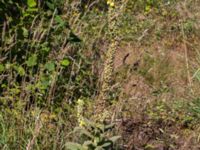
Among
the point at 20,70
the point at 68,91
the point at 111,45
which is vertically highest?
the point at 111,45

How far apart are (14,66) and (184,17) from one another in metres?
3.16

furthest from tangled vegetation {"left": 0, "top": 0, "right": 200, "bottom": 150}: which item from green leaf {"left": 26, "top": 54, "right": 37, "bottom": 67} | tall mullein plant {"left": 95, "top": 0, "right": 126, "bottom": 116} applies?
tall mullein plant {"left": 95, "top": 0, "right": 126, "bottom": 116}

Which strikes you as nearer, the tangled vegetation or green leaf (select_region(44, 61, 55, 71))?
the tangled vegetation

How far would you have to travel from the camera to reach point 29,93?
372cm

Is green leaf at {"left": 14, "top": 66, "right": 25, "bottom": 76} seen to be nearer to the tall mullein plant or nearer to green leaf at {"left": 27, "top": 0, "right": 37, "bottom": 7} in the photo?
green leaf at {"left": 27, "top": 0, "right": 37, "bottom": 7}

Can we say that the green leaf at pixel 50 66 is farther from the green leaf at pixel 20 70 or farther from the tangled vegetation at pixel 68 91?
the green leaf at pixel 20 70

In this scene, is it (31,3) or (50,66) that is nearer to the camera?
(50,66)

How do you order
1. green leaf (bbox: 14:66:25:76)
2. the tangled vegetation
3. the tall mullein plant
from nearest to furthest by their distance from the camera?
1. the tall mullein plant
2. the tangled vegetation
3. green leaf (bbox: 14:66:25:76)

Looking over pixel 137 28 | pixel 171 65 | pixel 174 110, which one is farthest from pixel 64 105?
pixel 137 28

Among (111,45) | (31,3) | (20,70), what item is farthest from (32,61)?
(111,45)

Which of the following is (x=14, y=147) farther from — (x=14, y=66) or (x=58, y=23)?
(x=58, y=23)

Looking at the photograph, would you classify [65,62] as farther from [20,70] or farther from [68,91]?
[20,70]

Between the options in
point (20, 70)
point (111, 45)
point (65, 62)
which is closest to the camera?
point (111, 45)

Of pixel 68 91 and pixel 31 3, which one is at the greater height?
pixel 31 3
